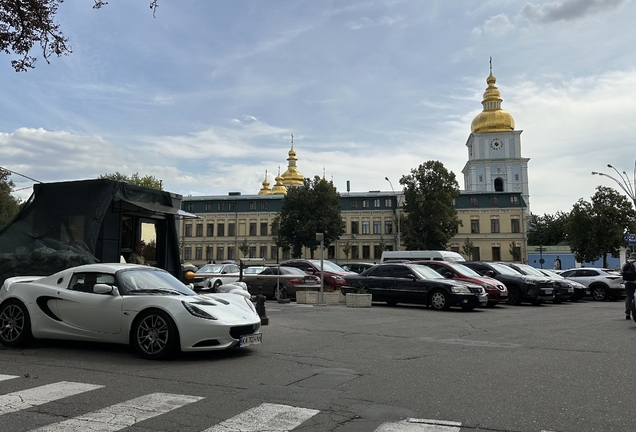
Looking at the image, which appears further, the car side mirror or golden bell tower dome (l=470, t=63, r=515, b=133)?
golden bell tower dome (l=470, t=63, r=515, b=133)

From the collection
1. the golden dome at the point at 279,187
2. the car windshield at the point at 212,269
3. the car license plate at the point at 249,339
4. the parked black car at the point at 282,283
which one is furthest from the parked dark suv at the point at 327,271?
the golden dome at the point at 279,187

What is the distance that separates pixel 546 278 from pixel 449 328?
10529 mm

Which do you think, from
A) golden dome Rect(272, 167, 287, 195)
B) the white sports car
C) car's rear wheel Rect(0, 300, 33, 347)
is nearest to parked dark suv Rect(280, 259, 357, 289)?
the white sports car

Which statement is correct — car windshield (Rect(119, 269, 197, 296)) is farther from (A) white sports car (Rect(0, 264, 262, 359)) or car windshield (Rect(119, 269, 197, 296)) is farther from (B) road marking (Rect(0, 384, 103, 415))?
(B) road marking (Rect(0, 384, 103, 415))

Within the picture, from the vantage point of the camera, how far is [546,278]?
68.5 feet

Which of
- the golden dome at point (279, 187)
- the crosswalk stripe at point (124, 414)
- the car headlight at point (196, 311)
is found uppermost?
the golden dome at point (279, 187)

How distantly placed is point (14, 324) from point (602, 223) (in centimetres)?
4724

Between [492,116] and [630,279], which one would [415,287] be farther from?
[492,116]

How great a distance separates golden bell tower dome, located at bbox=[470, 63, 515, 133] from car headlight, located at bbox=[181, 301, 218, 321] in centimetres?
10216

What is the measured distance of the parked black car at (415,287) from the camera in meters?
16.9

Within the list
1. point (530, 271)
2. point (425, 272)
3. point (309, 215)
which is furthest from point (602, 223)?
point (425, 272)

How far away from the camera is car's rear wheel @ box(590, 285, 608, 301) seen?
24750mm

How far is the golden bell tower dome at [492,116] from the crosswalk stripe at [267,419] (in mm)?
104325

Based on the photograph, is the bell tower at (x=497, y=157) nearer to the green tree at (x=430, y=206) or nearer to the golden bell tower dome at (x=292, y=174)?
the golden bell tower dome at (x=292, y=174)
